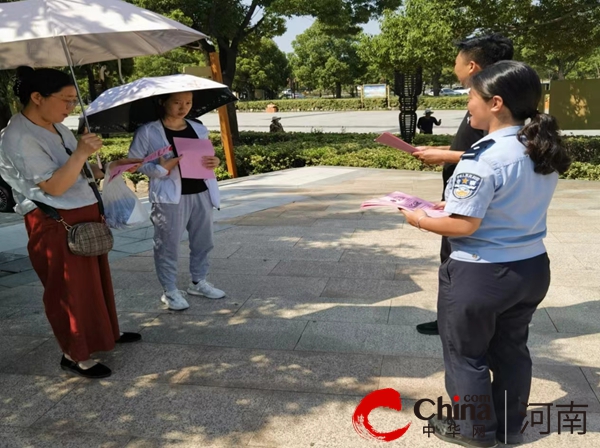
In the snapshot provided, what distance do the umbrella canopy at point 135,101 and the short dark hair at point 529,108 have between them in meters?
2.06

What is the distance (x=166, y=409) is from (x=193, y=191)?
5.39 ft

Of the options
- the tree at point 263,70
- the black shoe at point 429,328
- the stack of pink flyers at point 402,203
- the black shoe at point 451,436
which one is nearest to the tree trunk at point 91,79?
the black shoe at point 429,328

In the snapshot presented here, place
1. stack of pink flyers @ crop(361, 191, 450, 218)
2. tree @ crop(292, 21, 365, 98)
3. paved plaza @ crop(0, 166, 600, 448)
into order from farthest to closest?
tree @ crop(292, 21, 365, 98), paved plaza @ crop(0, 166, 600, 448), stack of pink flyers @ crop(361, 191, 450, 218)

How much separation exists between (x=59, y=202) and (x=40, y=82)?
611 millimetres

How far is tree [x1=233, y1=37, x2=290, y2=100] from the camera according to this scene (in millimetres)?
51219

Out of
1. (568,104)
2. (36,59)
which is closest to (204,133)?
(36,59)

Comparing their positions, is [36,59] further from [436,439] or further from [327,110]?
[327,110]

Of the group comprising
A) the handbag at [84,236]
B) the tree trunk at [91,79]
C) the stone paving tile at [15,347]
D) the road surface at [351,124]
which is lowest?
the road surface at [351,124]

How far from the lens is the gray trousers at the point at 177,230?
4.00 metres

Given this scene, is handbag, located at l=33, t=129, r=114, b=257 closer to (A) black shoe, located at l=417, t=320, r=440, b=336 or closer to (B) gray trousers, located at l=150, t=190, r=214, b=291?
(B) gray trousers, located at l=150, t=190, r=214, b=291

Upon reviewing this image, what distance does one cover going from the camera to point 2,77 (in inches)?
200

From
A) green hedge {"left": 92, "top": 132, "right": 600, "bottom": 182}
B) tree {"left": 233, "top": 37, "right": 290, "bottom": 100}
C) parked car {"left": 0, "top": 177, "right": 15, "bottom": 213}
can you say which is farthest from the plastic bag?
tree {"left": 233, "top": 37, "right": 290, "bottom": 100}

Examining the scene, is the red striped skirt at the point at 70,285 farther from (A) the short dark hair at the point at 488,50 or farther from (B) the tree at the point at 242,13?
(B) the tree at the point at 242,13

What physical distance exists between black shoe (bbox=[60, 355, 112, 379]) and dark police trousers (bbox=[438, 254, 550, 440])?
1.87 m
